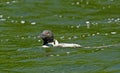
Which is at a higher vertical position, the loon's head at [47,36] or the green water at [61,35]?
the loon's head at [47,36]

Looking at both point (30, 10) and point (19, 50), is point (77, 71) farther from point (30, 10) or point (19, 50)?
point (30, 10)

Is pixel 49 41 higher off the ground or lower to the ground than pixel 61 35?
higher

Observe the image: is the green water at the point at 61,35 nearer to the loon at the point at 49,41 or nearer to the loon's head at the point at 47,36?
the loon at the point at 49,41

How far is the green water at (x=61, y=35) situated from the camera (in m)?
21.1

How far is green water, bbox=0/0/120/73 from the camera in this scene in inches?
830

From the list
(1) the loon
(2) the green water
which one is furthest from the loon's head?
(2) the green water

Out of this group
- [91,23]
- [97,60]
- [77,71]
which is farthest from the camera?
[91,23]

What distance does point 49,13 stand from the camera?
35.0m

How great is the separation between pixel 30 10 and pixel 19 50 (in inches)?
427

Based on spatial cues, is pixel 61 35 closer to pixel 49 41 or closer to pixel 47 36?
pixel 49 41

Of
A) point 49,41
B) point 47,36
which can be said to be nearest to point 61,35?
point 49,41

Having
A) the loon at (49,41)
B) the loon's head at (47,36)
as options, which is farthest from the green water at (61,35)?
the loon's head at (47,36)

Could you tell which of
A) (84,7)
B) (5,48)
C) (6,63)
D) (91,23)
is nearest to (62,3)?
(84,7)

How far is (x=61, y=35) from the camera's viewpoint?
95.9 ft
